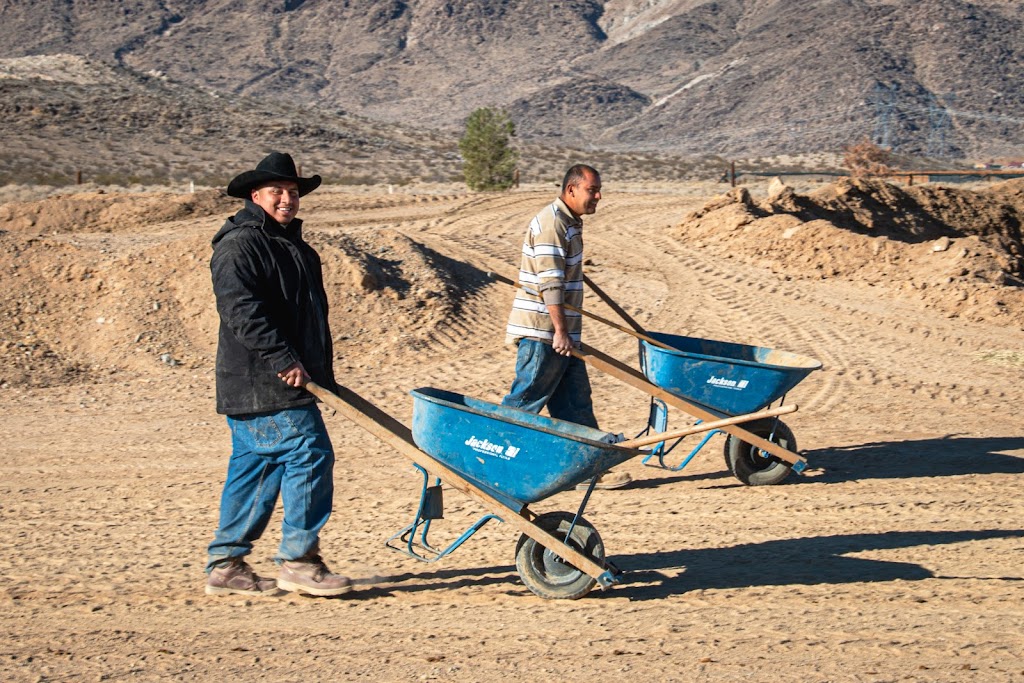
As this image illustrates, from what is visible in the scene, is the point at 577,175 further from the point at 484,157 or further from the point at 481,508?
the point at 484,157

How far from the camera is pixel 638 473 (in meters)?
7.44

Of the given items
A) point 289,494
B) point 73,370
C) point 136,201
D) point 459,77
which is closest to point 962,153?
point 459,77

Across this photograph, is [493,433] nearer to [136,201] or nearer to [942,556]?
[942,556]

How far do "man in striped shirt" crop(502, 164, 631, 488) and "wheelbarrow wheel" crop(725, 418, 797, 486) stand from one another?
110 centimetres

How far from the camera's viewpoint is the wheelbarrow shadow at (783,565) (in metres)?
5.15

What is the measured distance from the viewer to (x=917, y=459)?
763cm

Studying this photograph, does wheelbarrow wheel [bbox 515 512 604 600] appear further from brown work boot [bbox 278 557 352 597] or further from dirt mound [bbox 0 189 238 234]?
dirt mound [bbox 0 189 238 234]

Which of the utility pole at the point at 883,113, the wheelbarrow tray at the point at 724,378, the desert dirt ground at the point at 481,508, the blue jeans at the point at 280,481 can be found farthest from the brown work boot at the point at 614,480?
the utility pole at the point at 883,113

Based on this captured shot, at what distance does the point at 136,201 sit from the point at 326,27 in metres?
93.1

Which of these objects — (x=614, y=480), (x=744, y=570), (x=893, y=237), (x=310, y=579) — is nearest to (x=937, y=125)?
(x=893, y=237)

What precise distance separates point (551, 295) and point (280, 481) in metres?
1.83

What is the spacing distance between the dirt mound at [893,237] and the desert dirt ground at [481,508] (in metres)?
0.40

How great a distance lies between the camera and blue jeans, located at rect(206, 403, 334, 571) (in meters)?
4.77

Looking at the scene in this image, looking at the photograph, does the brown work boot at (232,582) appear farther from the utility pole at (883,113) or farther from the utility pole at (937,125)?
the utility pole at (937,125)
